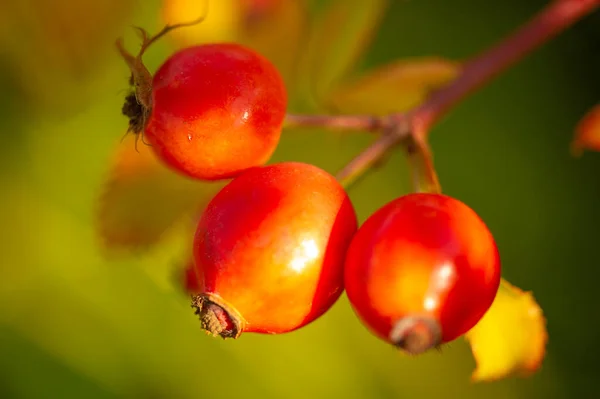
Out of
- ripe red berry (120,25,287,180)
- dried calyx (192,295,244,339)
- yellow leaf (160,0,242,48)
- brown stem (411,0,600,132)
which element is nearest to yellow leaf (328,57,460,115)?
brown stem (411,0,600,132)

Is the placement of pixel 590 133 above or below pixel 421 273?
above

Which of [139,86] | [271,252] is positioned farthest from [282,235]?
[139,86]

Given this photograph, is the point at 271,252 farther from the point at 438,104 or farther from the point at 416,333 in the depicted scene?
the point at 438,104

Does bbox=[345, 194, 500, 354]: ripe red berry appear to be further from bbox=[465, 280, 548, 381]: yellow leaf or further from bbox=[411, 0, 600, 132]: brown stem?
bbox=[411, 0, 600, 132]: brown stem

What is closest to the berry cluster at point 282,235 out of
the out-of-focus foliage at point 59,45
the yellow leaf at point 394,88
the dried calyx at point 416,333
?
the dried calyx at point 416,333

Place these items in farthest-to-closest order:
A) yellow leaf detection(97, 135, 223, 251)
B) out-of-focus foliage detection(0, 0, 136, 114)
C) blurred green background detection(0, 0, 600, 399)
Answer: blurred green background detection(0, 0, 600, 399), out-of-focus foliage detection(0, 0, 136, 114), yellow leaf detection(97, 135, 223, 251)

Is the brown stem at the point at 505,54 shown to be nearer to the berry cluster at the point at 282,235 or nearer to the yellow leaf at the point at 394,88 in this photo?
the yellow leaf at the point at 394,88
